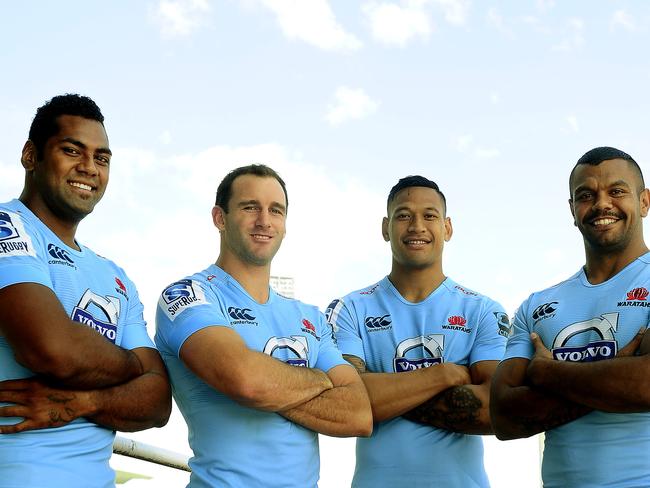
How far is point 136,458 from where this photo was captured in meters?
4.98

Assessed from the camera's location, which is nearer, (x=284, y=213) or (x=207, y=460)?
(x=207, y=460)

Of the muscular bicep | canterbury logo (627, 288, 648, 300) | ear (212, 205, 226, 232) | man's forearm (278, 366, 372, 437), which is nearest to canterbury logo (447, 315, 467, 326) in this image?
the muscular bicep

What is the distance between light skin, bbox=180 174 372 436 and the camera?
3.77m

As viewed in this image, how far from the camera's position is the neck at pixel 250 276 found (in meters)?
4.43

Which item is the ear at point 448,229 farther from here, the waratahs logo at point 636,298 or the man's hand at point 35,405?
the man's hand at point 35,405

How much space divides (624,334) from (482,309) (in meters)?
1.19

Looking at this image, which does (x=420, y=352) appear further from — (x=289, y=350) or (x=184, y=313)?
(x=184, y=313)

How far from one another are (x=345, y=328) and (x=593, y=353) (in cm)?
158

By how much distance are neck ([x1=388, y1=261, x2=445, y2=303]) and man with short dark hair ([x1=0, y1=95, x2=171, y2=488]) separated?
1800 millimetres

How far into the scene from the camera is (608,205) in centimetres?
416

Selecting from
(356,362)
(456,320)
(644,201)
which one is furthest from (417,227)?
(644,201)

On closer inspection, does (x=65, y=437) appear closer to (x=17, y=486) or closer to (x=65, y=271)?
(x=17, y=486)

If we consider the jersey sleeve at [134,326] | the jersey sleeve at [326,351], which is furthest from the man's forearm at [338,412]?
the jersey sleeve at [134,326]

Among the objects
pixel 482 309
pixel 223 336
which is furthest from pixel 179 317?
pixel 482 309
